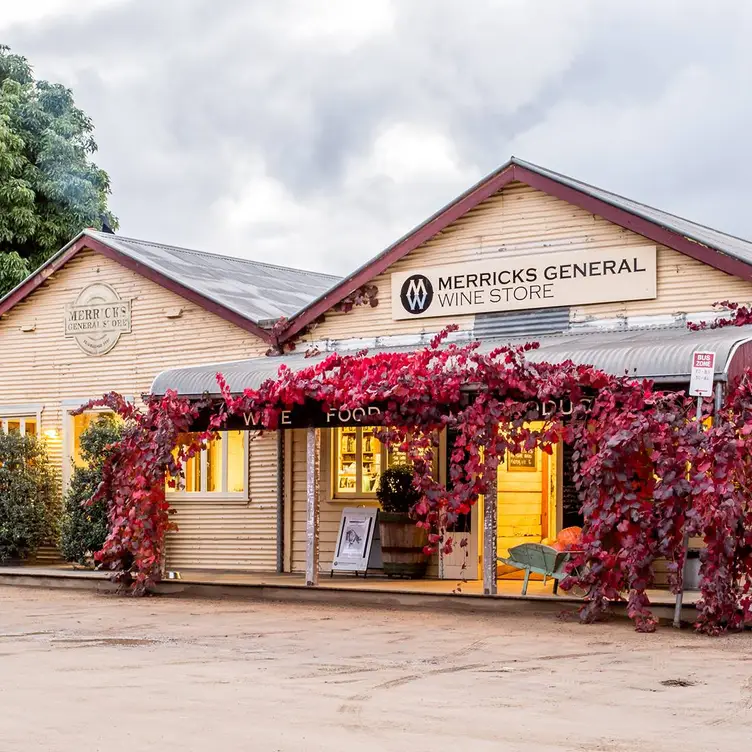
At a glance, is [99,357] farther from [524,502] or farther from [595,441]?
[595,441]

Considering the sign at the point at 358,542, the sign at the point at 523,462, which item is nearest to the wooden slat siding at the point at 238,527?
the sign at the point at 358,542

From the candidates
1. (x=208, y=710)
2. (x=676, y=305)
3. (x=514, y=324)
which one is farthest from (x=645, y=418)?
(x=208, y=710)

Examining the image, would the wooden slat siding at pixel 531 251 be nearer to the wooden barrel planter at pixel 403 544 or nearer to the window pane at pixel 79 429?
the wooden barrel planter at pixel 403 544

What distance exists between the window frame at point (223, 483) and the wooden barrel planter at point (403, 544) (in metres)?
2.38

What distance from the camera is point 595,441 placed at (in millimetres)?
12766

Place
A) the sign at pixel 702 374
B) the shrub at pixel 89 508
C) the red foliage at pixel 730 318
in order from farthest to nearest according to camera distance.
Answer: the shrub at pixel 89 508, the red foliage at pixel 730 318, the sign at pixel 702 374

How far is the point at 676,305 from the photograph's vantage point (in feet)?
49.8

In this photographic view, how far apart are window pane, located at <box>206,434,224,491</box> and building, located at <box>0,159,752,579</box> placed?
35 millimetres

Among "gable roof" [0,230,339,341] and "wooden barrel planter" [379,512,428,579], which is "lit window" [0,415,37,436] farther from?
"wooden barrel planter" [379,512,428,579]

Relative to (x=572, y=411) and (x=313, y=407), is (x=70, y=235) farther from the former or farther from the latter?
(x=572, y=411)

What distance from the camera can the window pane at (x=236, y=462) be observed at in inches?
741

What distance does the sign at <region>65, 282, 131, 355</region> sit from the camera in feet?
66.2

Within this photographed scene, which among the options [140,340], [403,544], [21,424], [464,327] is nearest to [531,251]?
[464,327]

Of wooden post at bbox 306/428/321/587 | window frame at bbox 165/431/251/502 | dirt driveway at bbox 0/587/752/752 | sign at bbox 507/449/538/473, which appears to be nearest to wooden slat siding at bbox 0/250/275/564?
window frame at bbox 165/431/251/502
